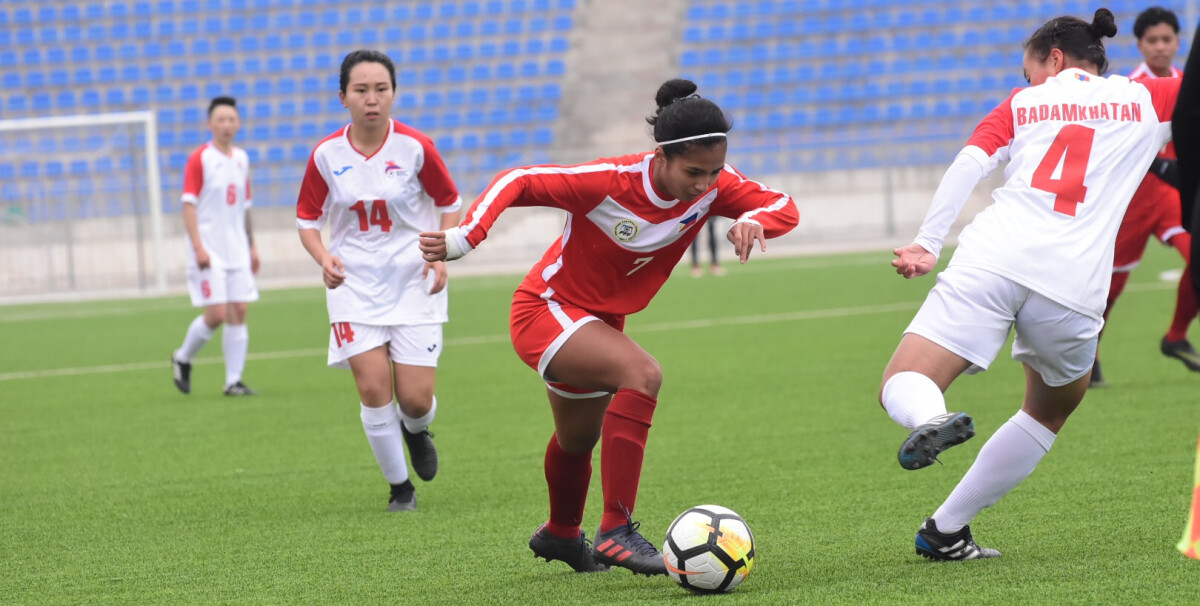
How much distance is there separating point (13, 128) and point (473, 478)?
16.5m

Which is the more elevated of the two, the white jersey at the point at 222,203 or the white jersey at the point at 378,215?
the white jersey at the point at 378,215

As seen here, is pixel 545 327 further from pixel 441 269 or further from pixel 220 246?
pixel 220 246

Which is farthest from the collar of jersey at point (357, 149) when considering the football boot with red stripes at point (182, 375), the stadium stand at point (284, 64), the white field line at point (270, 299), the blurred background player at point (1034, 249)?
the stadium stand at point (284, 64)

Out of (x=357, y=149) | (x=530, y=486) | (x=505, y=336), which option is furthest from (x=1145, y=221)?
(x=505, y=336)

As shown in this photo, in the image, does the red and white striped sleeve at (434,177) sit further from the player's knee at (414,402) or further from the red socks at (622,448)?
the red socks at (622,448)

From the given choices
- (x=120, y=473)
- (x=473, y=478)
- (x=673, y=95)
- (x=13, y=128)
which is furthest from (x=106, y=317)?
(x=673, y=95)

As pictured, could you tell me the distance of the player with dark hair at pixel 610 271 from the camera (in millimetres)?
3979

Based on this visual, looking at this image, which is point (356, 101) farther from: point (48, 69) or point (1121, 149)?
point (48, 69)

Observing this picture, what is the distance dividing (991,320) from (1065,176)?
0.51 metres

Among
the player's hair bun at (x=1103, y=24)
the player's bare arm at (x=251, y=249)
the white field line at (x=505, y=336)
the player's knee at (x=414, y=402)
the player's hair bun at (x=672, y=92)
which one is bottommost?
the white field line at (x=505, y=336)

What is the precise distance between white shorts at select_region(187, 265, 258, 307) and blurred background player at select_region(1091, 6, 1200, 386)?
595 cm

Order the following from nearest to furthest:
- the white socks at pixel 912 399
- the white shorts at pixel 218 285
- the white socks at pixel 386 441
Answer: the white socks at pixel 912 399
the white socks at pixel 386 441
the white shorts at pixel 218 285

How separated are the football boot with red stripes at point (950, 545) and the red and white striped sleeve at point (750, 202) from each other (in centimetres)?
103

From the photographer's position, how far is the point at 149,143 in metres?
20.0
